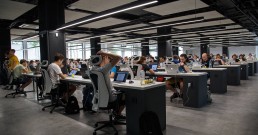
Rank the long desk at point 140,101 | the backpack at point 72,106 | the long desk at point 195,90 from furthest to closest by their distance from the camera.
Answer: the long desk at point 195,90
the backpack at point 72,106
the long desk at point 140,101

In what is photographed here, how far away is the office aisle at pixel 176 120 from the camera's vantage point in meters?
3.28

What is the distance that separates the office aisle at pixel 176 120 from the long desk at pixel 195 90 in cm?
22

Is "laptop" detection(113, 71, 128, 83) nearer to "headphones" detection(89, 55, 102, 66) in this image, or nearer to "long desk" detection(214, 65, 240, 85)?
"headphones" detection(89, 55, 102, 66)

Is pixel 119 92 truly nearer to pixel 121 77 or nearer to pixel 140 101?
pixel 140 101

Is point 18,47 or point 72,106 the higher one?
point 18,47

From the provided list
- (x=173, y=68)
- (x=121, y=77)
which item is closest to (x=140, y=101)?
(x=121, y=77)

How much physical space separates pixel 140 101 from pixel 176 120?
1.26 meters

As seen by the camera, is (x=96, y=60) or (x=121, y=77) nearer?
(x=96, y=60)

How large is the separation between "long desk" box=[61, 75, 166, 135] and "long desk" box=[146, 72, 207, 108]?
1679 millimetres

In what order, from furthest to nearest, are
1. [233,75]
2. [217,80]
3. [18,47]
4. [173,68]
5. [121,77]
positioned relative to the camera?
[18,47], [233,75], [217,80], [173,68], [121,77]

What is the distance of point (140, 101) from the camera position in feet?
9.62

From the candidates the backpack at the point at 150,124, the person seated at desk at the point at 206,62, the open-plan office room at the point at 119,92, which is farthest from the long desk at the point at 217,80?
the backpack at the point at 150,124

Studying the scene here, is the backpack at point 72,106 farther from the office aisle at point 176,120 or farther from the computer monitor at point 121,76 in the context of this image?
the computer monitor at point 121,76

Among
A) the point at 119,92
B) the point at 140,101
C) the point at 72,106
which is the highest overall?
the point at 119,92
